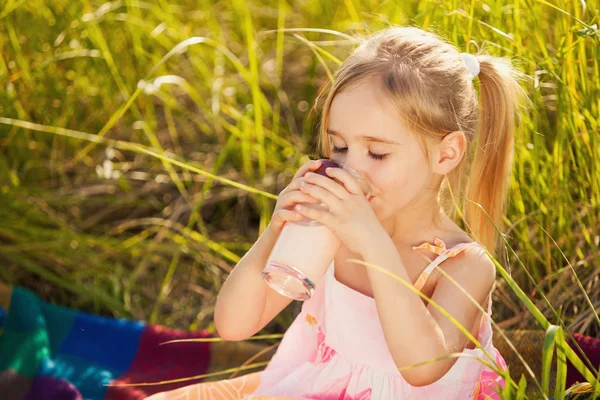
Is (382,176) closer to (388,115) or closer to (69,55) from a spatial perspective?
(388,115)

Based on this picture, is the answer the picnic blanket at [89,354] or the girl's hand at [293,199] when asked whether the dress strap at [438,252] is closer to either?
the girl's hand at [293,199]

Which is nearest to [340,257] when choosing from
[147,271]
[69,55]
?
[147,271]

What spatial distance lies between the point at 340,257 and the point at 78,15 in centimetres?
140

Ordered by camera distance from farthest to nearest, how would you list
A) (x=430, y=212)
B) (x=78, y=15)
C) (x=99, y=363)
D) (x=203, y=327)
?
(x=78, y=15) → (x=203, y=327) → (x=99, y=363) → (x=430, y=212)

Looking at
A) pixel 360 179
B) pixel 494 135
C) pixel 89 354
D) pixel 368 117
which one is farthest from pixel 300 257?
pixel 89 354

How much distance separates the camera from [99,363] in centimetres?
214

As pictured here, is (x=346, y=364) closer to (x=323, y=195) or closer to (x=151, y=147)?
(x=323, y=195)

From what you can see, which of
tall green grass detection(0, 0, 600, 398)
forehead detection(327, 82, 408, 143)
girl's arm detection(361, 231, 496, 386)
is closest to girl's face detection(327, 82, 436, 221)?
forehead detection(327, 82, 408, 143)

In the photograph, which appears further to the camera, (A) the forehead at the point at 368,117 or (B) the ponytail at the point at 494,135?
(B) the ponytail at the point at 494,135

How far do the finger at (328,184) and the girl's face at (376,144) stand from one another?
10cm

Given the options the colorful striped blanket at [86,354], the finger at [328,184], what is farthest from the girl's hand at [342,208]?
the colorful striped blanket at [86,354]

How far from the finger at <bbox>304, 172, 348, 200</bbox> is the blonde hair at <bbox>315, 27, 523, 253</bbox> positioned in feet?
0.66

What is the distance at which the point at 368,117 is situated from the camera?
1.40m

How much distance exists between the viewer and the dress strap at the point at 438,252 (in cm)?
150
